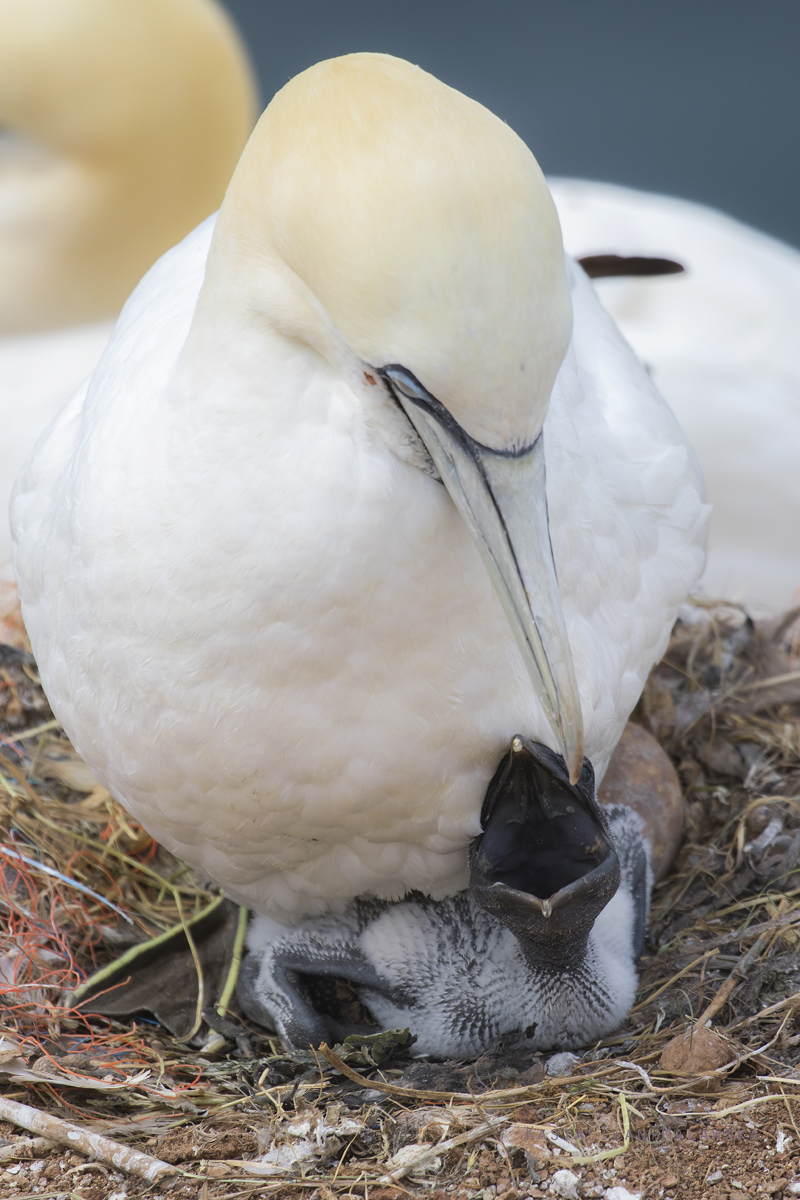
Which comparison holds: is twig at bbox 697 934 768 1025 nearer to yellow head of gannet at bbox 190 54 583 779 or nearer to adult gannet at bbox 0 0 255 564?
yellow head of gannet at bbox 190 54 583 779

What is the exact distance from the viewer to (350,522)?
5.70ft

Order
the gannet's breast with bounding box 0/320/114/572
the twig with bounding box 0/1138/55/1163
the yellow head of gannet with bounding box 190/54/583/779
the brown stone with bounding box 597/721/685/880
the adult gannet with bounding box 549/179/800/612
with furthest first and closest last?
the gannet's breast with bounding box 0/320/114/572
the adult gannet with bounding box 549/179/800/612
the brown stone with bounding box 597/721/685/880
the twig with bounding box 0/1138/55/1163
the yellow head of gannet with bounding box 190/54/583/779

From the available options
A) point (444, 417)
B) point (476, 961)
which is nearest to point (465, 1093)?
point (476, 961)

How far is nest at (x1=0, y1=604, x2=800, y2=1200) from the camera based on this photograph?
1981 millimetres

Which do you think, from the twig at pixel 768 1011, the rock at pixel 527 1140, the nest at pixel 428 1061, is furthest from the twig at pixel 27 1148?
the twig at pixel 768 1011

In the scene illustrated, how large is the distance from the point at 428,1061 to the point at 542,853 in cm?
44

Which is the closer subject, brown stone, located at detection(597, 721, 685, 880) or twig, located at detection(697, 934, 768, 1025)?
twig, located at detection(697, 934, 768, 1025)

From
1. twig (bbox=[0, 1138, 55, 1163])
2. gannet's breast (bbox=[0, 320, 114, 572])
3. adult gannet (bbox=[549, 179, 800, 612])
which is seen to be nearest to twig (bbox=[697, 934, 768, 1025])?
twig (bbox=[0, 1138, 55, 1163])

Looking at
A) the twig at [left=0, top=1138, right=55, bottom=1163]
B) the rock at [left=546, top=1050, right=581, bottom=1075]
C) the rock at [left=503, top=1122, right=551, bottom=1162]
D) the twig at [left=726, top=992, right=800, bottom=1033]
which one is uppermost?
the rock at [left=503, top=1122, right=551, bottom=1162]


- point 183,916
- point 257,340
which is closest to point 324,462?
point 257,340

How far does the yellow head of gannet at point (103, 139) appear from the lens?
4406 millimetres

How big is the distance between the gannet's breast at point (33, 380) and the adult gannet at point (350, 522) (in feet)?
5.94

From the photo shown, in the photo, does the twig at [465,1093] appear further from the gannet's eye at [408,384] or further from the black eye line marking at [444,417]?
the gannet's eye at [408,384]

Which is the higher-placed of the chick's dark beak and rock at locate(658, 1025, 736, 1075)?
the chick's dark beak
